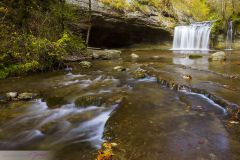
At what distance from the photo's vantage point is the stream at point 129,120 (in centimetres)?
419

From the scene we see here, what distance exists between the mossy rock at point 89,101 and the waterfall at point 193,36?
1619 centimetres

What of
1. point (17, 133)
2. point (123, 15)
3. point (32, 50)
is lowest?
point (17, 133)

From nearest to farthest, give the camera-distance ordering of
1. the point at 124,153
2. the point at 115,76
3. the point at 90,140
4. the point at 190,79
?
the point at 124,153, the point at 90,140, the point at 190,79, the point at 115,76

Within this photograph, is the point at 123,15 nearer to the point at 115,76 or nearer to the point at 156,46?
the point at 156,46

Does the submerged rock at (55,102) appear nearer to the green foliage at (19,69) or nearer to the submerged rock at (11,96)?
the submerged rock at (11,96)

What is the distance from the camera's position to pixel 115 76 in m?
10.3

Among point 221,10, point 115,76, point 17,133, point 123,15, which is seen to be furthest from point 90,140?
point 221,10

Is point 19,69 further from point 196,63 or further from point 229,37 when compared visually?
point 229,37

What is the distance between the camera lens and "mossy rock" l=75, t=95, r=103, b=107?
6.80 meters

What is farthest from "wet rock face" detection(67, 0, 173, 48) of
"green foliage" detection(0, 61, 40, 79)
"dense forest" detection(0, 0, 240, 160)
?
"green foliage" detection(0, 61, 40, 79)

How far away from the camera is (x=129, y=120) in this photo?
5.43 metres

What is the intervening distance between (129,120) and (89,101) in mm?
1849

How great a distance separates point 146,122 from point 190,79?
13.4 ft

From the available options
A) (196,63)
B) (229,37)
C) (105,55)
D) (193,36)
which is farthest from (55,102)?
(229,37)
